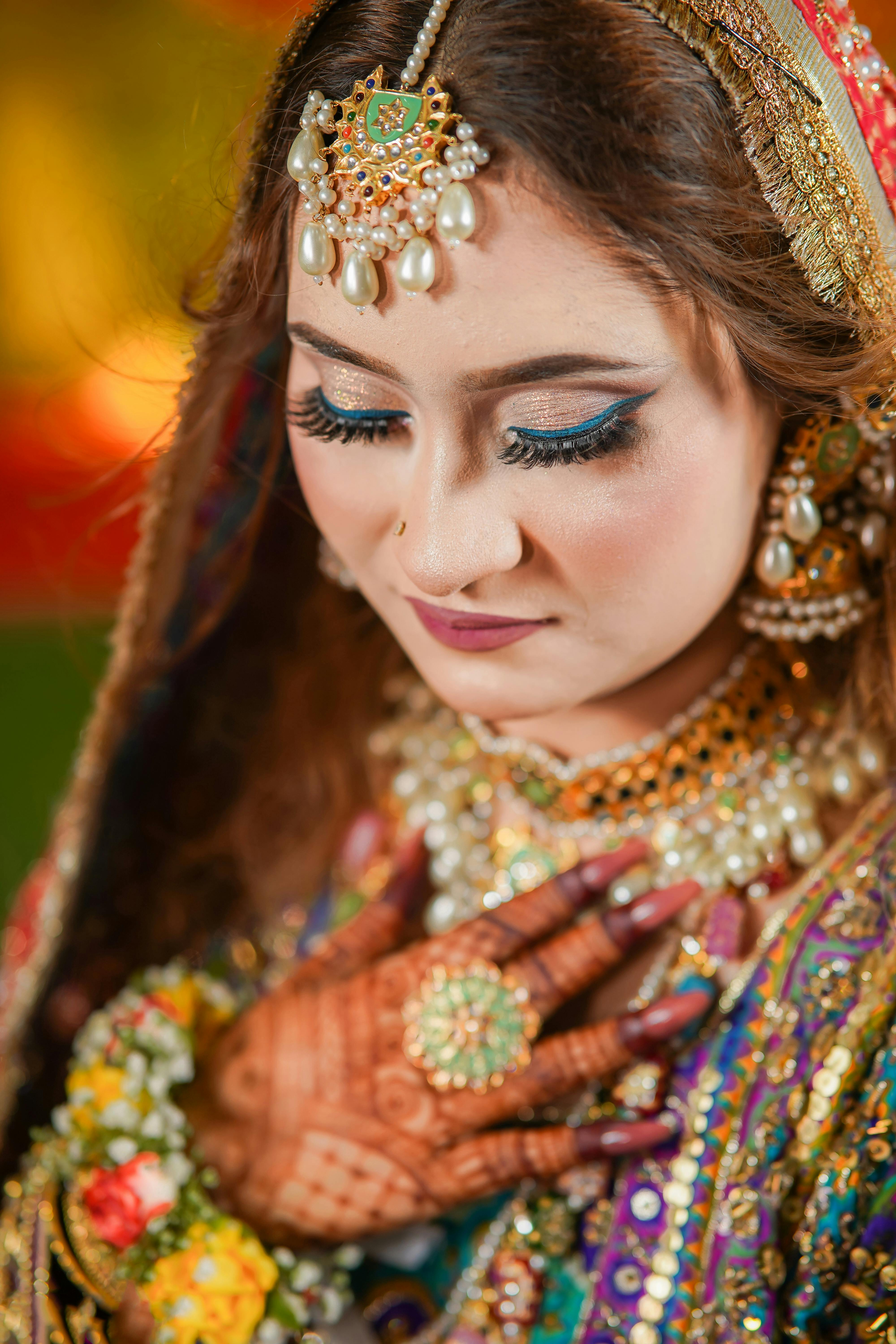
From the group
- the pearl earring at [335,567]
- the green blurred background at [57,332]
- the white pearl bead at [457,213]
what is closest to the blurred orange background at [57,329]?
the green blurred background at [57,332]

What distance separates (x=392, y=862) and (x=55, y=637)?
1.58 meters

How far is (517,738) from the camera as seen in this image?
995 mm

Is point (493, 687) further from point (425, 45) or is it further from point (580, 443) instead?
point (425, 45)

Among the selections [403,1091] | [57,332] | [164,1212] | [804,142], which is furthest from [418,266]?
[57,332]

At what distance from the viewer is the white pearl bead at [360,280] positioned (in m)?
0.69

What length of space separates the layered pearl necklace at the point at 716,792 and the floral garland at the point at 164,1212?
0.93ft

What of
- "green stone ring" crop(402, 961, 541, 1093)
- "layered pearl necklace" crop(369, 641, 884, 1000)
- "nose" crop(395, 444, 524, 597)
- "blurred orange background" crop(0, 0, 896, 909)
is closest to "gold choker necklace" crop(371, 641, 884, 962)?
"layered pearl necklace" crop(369, 641, 884, 1000)

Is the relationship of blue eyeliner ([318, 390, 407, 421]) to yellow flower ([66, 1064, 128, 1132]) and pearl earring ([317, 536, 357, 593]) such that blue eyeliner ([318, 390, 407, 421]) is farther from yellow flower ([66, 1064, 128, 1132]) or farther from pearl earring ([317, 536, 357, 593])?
yellow flower ([66, 1064, 128, 1132])

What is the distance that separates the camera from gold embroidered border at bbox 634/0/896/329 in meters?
0.67

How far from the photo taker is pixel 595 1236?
89 cm

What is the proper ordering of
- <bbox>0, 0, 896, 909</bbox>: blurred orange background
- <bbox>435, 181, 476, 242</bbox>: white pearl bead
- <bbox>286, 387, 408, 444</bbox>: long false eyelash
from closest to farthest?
<bbox>435, 181, 476, 242</bbox>: white pearl bead → <bbox>286, 387, 408, 444</bbox>: long false eyelash → <bbox>0, 0, 896, 909</bbox>: blurred orange background

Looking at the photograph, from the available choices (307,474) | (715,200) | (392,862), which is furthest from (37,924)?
(715,200)

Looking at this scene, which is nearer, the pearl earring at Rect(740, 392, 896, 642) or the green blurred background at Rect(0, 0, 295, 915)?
the pearl earring at Rect(740, 392, 896, 642)

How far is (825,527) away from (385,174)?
41 centimetres
